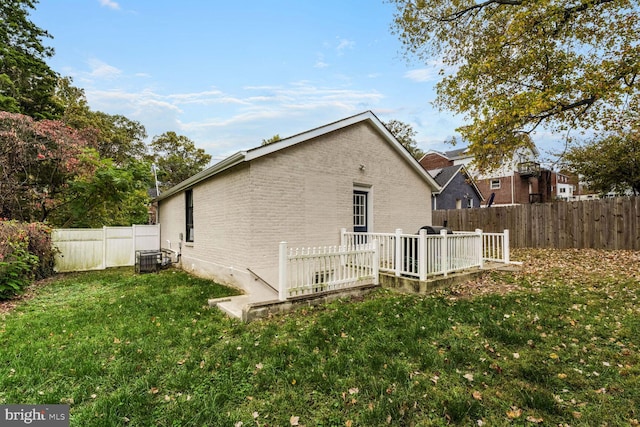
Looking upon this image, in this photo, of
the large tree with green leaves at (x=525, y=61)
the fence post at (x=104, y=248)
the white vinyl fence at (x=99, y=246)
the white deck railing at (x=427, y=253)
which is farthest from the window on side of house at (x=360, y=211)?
the fence post at (x=104, y=248)

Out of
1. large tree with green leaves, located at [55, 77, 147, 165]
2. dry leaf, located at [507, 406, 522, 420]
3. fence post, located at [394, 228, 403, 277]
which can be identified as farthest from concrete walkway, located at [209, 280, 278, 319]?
large tree with green leaves, located at [55, 77, 147, 165]

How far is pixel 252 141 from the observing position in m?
29.4

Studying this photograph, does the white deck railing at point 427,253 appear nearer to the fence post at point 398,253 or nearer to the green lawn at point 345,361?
the fence post at point 398,253

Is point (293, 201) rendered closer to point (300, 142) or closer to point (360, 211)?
point (300, 142)

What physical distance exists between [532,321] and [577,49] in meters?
8.36

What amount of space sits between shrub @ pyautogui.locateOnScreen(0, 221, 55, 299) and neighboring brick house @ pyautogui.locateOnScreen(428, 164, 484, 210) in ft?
76.9

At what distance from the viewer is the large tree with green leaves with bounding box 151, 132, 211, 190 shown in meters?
32.1

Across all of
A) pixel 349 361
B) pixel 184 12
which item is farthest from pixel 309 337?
pixel 184 12

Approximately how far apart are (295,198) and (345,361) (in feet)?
15.7

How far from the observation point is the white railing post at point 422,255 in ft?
22.4

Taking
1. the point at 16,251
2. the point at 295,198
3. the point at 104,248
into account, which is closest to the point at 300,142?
the point at 295,198

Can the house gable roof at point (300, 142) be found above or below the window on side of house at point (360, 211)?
above

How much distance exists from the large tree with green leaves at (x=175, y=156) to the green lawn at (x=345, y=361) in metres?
28.1

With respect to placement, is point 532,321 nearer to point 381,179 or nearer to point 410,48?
point 381,179
